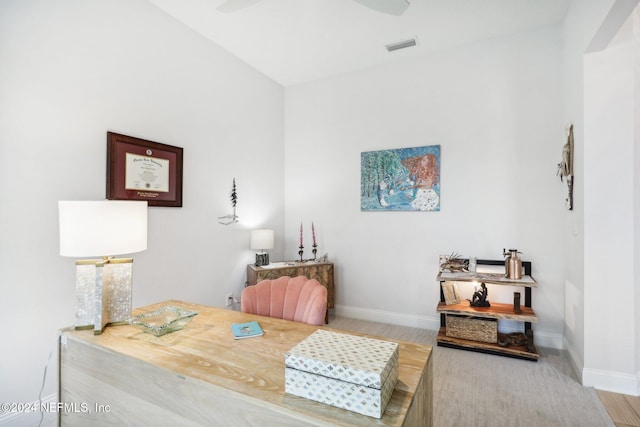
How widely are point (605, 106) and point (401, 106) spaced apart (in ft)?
5.84

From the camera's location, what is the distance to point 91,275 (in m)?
1.42

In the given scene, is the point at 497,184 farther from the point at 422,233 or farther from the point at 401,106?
the point at 401,106

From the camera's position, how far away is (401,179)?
3441 mm

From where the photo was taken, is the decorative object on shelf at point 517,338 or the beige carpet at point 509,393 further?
the decorative object on shelf at point 517,338

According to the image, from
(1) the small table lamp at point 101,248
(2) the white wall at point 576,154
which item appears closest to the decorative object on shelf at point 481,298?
(2) the white wall at point 576,154

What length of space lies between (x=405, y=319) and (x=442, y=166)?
172cm

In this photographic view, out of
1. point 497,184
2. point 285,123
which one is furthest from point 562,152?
point 285,123

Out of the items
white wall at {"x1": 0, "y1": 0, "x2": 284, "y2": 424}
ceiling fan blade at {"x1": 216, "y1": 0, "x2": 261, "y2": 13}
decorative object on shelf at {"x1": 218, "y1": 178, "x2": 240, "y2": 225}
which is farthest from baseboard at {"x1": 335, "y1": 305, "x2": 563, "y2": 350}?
ceiling fan blade at {"x1": 216, "y1": 0, "x2": 261, "y2": 13}

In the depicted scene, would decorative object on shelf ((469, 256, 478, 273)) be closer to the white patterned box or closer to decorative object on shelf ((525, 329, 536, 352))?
decorative object on shelf ((525, 329, 536, 352))

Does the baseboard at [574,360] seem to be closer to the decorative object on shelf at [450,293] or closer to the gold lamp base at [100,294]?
the decorative object on shelf at [450,293]

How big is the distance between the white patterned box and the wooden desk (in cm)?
3

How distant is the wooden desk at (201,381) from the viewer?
86 cm

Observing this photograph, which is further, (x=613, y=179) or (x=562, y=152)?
(x=562, y=152)

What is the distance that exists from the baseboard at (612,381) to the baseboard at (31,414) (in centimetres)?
353
